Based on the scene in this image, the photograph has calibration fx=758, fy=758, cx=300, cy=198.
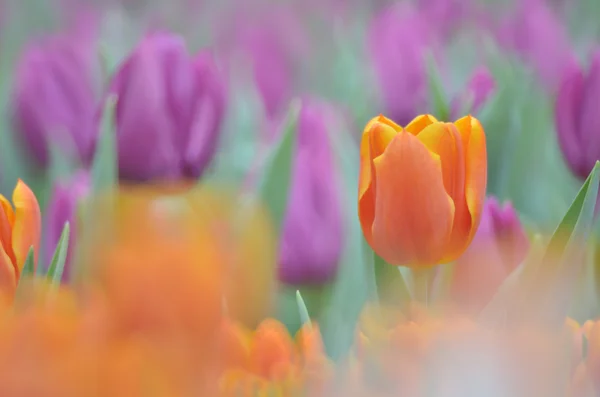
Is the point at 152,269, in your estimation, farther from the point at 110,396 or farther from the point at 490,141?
the point at 490,141

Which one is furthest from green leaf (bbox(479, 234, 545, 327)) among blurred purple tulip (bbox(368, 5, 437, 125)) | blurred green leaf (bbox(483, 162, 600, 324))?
blurred purple tulip (bbox(368, 5, 437, 125))

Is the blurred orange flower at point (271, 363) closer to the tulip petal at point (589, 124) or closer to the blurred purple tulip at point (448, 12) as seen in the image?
the tulip petal at point (589, 124)

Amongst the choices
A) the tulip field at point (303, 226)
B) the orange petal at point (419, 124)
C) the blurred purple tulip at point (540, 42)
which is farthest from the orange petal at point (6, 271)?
the blurred purple tulip at point (540, 42)

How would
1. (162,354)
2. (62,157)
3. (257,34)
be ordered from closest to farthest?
(162,354), (62,157), (257,34)

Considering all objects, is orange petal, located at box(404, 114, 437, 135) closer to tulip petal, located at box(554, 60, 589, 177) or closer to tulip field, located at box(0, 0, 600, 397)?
tulip field, located at box(0, 0, 600, 397)

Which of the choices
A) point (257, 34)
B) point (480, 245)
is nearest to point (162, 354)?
point (480, 245)

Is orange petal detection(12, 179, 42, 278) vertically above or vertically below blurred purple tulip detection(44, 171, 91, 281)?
above

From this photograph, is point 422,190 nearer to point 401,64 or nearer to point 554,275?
point 554,275
